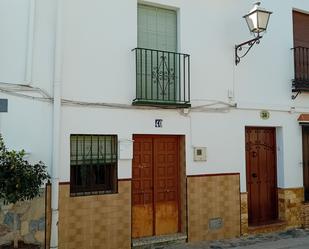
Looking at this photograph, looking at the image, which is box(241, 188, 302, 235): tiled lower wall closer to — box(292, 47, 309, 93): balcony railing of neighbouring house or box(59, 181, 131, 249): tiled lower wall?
box(292, 47, 309, 93): balcony railing of neighbouring house

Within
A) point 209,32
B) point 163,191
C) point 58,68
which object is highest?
point 209,32

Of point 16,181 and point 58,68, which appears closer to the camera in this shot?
point 16,181

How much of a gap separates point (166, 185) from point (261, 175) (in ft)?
8.43

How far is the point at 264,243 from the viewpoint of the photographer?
8.13 metres

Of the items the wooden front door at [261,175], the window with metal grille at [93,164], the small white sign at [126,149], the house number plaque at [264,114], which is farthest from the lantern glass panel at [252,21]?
the window with metal grille at [93,164]

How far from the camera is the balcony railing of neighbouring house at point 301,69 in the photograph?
9453 mm

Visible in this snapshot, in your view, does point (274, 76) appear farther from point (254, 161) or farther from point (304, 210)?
point (304, 210)

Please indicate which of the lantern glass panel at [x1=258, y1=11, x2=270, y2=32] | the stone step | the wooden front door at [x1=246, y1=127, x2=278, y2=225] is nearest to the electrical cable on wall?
the wooden front door at [x1=246, y1=127, x2=278, y2=225]

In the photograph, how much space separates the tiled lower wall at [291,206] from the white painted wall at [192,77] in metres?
0.19

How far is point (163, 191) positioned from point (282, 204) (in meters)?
3.12

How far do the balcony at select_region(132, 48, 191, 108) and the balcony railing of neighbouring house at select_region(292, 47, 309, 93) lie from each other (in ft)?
10.3

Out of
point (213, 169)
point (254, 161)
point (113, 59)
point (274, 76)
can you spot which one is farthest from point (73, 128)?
point (274, 76)

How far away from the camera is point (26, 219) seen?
6352mm

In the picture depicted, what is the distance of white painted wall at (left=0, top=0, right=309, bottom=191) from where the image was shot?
21.7 ft
